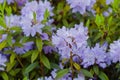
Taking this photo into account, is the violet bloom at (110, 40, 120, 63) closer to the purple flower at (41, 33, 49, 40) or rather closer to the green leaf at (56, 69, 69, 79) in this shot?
the green leaf at (56, 69, 69, 79)

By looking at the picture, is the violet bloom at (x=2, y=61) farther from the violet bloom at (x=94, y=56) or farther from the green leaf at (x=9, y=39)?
the violet bloom at (x=94, y=56)

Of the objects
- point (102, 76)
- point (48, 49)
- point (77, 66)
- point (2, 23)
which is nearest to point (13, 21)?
point (2, 23)

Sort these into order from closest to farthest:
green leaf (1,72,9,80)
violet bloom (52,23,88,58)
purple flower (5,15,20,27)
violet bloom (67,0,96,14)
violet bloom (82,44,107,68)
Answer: violet bloom (52,23,88,58) → violet bloom (82,44,107,68) → green leaf (1,72,9,80) → purple flower (5,15,20,27) → violet bloom (67,0,96,14)

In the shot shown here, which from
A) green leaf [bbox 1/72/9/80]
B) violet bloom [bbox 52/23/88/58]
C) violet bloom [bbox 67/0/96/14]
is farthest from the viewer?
violet bloom [bbox 67/0/96/14]

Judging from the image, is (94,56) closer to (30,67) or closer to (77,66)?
(77,66)

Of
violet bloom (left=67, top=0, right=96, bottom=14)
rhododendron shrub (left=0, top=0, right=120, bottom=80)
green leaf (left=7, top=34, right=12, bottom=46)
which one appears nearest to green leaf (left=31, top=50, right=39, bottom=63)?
rhododendron shrub (left=0, top=0, right=120, bottom=80)

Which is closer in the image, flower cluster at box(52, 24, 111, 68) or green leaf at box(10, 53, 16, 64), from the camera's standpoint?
flower cluster at box(52, 24, 111, 68)

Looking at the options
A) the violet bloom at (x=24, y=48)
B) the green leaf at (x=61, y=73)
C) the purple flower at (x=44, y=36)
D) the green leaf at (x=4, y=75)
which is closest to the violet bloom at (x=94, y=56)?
the green leaf at (x=61, y=73)
